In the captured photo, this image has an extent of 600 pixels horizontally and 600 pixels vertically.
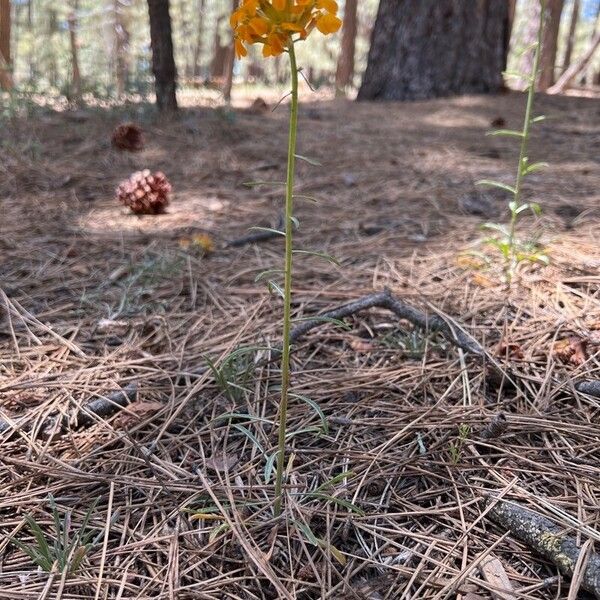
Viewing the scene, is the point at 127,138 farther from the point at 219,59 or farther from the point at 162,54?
the point at 219,59

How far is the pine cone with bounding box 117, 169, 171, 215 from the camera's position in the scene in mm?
2355

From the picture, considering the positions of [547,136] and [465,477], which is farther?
[547,136]

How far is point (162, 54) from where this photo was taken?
380cm

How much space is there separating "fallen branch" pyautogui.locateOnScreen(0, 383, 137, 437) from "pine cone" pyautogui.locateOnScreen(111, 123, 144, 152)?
7.76 feet

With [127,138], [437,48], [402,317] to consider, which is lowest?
[402,317]

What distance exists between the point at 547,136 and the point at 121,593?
372 centimetres

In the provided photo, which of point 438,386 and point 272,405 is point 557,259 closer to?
point 438,386

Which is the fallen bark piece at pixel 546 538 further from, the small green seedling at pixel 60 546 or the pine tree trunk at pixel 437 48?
the pine tree trunk at pixel 437 48

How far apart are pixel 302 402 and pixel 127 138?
2.54m

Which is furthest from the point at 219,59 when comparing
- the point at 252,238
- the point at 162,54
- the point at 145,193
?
the point at 252,238

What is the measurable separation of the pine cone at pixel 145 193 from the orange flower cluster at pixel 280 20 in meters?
1.69

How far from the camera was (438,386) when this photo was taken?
120 centimetres

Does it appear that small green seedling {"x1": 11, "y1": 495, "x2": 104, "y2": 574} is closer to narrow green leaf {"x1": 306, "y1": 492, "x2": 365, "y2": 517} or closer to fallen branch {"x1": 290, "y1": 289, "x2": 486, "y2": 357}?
narrow green leaf {"x1": 306, "y1": 492, "x2": 365, "y2": 517}

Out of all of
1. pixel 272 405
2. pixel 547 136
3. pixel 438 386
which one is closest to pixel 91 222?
pixel 272 405
